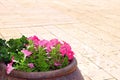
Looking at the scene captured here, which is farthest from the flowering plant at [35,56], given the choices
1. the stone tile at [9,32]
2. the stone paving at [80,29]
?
A: the stone tile at [9,32]

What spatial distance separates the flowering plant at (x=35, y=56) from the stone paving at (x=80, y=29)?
7.98 feet

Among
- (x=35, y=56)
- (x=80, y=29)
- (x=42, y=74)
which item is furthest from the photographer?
(x=80, y=29)

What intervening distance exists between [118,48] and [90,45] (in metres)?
0.69

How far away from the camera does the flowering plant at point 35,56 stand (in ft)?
7.68

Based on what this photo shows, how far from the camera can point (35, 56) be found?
2.47 m

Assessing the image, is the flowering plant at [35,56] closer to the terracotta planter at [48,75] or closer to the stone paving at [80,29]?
the terracotta planter at [48,75]

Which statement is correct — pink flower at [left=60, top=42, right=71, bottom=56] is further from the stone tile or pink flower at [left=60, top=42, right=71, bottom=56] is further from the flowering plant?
the stone tile

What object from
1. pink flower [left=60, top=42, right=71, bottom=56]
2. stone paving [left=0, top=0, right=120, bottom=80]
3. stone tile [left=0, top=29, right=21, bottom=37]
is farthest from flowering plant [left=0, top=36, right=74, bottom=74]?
stone tile [left=0, top=29, right=21, bottom=37]

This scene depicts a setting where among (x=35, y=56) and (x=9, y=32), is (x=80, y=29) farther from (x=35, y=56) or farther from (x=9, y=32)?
(x=35, y=56)

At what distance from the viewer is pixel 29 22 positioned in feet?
30.0

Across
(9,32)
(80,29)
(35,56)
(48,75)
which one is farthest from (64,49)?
(80,29)

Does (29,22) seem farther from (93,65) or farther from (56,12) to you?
(93,65)

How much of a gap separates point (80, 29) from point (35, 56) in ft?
19.9

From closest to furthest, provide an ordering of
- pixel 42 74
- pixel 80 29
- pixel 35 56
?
pixel 42 74, pixel 35 56, pixel 80 29
